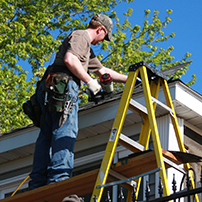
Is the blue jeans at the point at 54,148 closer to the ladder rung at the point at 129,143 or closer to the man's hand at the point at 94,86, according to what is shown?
the man's hand at the point at 94,86

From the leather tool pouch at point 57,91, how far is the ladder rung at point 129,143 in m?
1.09

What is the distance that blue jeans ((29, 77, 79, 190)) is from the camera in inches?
236

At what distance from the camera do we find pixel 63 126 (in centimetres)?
620

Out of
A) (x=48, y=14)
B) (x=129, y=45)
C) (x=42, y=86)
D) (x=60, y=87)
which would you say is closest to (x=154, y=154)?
(x=60, y=87)

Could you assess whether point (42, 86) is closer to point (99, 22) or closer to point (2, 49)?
point (99, 22)

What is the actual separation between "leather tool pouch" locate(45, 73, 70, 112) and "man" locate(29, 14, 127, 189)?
85 mm

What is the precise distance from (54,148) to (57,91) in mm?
689

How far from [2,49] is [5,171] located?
404 inches

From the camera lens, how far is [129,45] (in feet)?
70.8

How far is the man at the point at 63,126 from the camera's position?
19.8 ft

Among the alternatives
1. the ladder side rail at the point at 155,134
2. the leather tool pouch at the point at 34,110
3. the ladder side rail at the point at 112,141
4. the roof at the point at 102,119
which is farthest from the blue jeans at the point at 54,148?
the ladder side rail at the point at 155,134

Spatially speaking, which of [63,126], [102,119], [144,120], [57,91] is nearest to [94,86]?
[57,91]

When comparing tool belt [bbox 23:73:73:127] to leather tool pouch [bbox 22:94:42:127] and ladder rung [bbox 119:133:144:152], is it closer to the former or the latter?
leather tool pouch [bbox 22:94:42:127]

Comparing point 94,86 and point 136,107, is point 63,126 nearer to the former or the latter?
point 94,86
